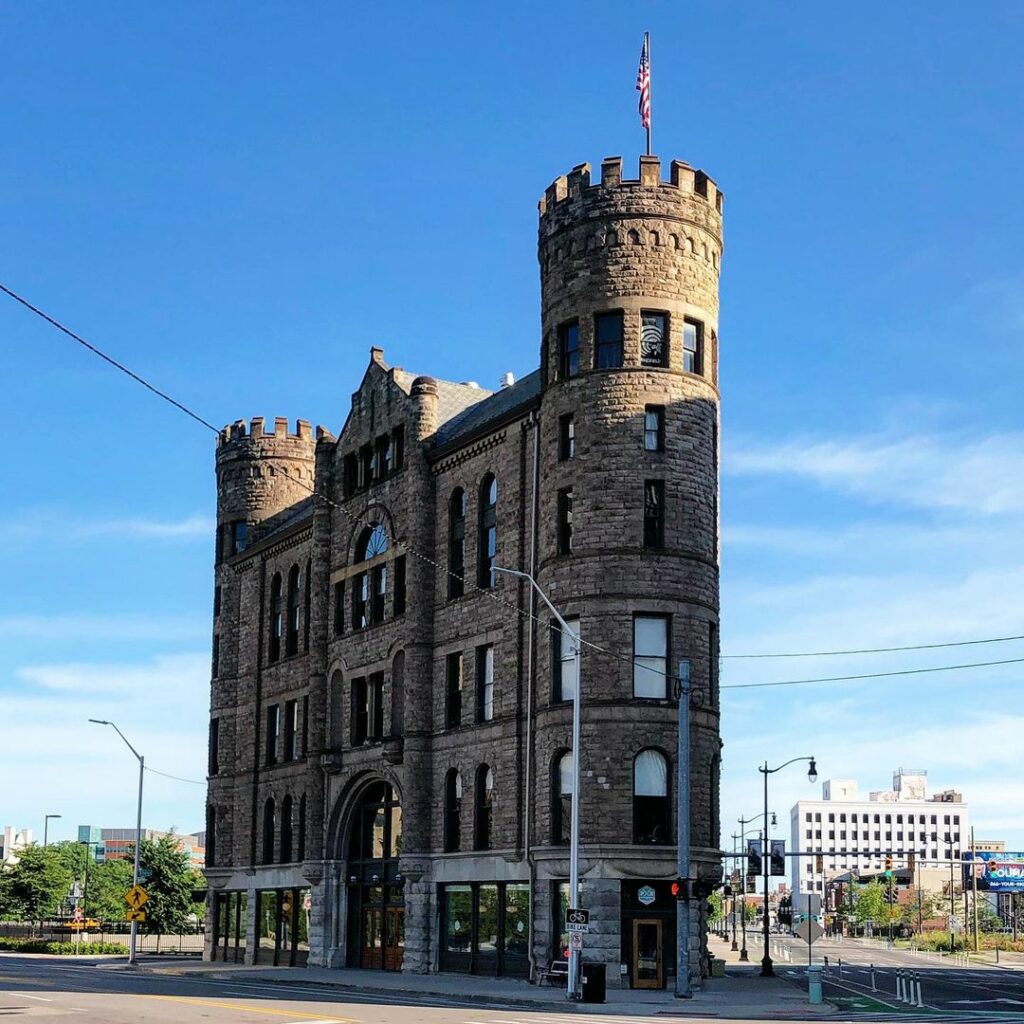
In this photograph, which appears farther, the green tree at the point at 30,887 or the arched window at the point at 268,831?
the green tree at the point at 30,887

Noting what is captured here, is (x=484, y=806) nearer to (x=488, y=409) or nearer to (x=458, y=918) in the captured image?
(x=458, y=918)

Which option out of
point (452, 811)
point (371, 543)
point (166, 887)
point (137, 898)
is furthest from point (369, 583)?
point (166, 887)

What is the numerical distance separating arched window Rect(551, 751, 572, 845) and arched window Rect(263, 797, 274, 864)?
23836 mm

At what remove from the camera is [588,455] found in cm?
4372

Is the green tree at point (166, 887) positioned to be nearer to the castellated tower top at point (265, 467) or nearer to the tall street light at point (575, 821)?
the castellated tower top at point (265, 467)

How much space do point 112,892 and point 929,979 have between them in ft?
317

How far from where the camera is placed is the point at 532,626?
1772 inches

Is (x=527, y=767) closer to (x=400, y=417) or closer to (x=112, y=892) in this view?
(x=400, y=417)

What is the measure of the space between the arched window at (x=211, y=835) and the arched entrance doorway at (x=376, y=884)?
14.7 metres

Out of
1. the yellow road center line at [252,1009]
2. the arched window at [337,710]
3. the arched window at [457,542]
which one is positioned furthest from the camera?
Result: the arched window at [337,710]

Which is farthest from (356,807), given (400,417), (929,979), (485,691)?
(929,979)

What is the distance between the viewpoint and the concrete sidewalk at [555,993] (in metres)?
33.4

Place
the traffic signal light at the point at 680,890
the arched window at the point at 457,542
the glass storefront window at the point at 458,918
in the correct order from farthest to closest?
the arched window at the point at 457,542 → the glass storefront window at the point at 458,918 → the traffic signal light at the point at 680,890

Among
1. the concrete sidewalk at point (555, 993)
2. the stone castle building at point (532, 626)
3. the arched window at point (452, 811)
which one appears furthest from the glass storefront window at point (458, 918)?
the arched window at point (452, 811)
